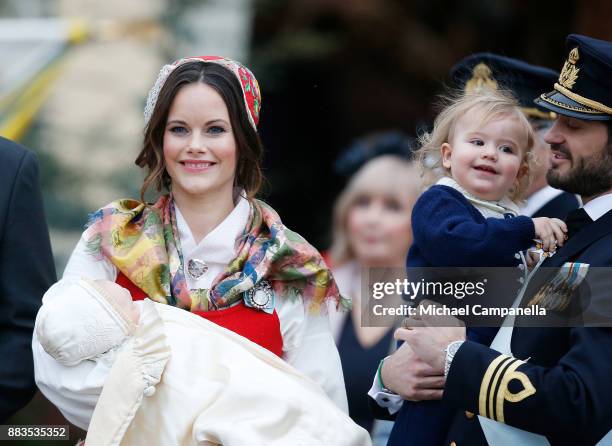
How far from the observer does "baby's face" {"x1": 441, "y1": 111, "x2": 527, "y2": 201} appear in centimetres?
347

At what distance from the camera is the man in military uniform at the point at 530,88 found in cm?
416

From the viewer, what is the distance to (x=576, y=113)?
10.8 ft

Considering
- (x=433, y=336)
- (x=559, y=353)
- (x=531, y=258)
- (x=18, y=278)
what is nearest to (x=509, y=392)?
(x=559, y=353)

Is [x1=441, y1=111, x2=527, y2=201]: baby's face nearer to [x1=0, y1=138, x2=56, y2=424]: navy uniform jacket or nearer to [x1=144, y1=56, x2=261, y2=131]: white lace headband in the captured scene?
[x1=144, y1=56, x2=261, y2=131]: white lace headband

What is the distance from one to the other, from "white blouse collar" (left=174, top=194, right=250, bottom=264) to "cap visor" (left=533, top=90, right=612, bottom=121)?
39.4 inches

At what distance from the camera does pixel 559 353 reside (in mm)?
3189

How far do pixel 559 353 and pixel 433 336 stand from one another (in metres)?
0.36

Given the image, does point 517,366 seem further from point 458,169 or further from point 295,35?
point 295,35

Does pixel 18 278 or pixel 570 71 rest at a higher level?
pixel 570 71

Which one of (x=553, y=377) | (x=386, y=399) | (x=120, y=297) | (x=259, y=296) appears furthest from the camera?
(x=386, y=399)

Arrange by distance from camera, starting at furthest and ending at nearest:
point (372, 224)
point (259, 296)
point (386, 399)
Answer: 1. point (372, 224)
2. point (386, 399)
3. point (259, 296)

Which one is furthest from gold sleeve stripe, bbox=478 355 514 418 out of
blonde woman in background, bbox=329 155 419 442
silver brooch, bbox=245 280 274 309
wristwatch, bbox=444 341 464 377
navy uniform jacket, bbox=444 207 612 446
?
blonde woman in background, bbox=329 155 419 442

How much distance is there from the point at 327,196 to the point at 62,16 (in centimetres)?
311

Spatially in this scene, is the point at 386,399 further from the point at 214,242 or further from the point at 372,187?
the point at 372,187
